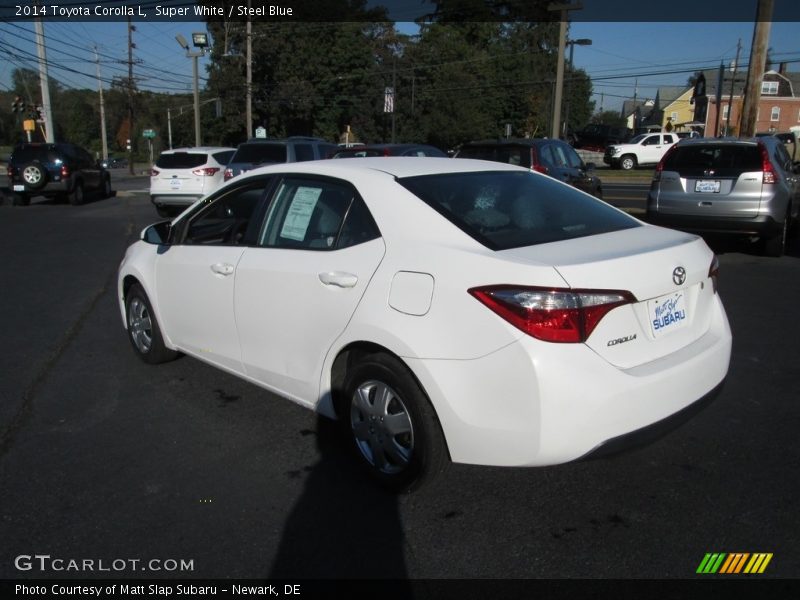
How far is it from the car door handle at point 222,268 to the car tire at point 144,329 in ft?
3.37

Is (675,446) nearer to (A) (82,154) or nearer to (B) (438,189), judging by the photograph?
(B) (438,189)

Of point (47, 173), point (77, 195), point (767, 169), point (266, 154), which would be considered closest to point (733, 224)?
point (767, 169)

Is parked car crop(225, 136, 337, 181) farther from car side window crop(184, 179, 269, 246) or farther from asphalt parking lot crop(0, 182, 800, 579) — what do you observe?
asphalt parking lot crop(0, 182, 800, 579)

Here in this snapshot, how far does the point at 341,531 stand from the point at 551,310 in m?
1.33

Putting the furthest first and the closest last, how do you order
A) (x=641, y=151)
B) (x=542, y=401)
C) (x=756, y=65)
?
1. (x=641, y=151)
2. (x=756, y=65)
3. (x=542, y=401)

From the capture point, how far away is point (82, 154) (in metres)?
20.0

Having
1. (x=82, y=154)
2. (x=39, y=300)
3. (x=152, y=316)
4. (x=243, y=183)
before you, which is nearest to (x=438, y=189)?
(x=243, y=183)

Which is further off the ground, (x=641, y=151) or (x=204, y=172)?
(x=641, y=151)

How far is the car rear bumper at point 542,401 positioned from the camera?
8.84 feet

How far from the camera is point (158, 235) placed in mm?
4762

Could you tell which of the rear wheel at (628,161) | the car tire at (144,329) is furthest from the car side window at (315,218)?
the rear wheel at (628,161)

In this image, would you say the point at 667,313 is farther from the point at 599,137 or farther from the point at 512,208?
the point at 599,137

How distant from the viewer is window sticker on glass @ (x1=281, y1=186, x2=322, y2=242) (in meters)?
3.77

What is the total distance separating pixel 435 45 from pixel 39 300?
67313 millimetres
